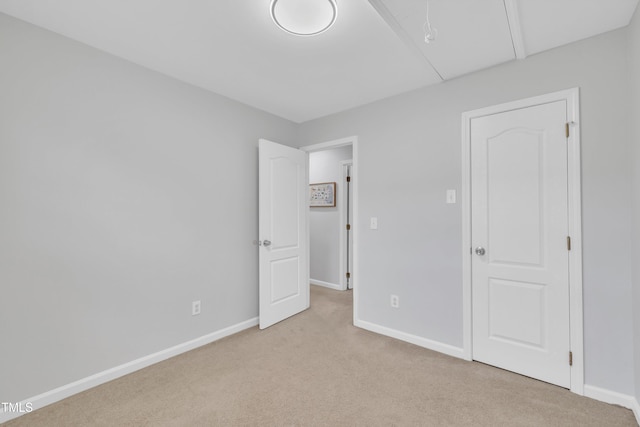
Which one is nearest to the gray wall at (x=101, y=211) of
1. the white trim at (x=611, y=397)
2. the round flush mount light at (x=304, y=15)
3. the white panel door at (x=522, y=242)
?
the round flush mount light at (x=304, y=15)

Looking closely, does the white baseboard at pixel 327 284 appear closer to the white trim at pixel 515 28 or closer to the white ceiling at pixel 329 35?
the white ceiling at pixel 329 35

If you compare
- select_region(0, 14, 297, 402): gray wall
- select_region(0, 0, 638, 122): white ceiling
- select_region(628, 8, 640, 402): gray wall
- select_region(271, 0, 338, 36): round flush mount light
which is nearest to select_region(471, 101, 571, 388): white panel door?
select_region(628, 8, 640, 402): gray wall

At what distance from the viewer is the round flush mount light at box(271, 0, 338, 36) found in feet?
4.73

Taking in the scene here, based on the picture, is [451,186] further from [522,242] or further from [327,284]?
[327,284]

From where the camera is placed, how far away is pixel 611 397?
173cm

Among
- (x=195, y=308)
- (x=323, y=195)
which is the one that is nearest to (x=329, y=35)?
(x=195, y=308)

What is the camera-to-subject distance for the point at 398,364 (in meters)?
2.22

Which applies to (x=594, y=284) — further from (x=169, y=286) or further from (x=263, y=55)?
(x=169, y=286)

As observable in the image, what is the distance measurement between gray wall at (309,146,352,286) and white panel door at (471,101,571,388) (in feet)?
8.03

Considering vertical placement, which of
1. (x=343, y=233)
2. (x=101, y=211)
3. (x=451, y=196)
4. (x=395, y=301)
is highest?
(x=451, y=196)

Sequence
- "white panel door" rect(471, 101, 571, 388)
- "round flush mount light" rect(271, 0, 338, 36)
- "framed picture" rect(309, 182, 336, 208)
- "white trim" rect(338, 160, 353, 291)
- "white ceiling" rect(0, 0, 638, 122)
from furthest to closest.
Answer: "framed picture" rect(309, 182, 336, 208), "white trim" rect(338, 160, 353, 291), "white panel door" rect(471, 101, 571, 388), "white ceiling" rect(0, 0, 638, 122), "round flush mount light" rect(271, 0, 338, 36)

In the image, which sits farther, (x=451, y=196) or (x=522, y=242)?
(x=451, y=196)

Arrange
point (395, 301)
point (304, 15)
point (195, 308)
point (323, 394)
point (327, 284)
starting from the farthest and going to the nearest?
point (327, 284)
point (395, 301)
point (195, 308)
point (323, 394)
point (304, 15)

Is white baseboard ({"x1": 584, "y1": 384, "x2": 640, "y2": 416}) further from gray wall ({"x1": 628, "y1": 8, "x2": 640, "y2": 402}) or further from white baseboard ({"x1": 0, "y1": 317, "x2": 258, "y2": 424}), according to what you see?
white baseboard ({"x1": 0, "y1": 317, "x2": 258, "y2": 424})
